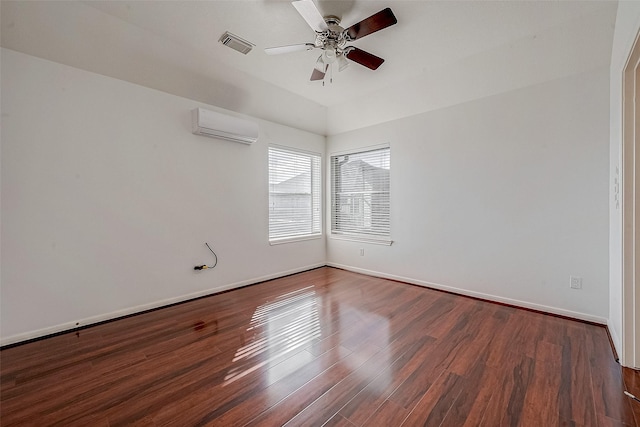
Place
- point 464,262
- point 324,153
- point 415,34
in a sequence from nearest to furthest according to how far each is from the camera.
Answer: point 415,34 < point 464,262 < point 324,153

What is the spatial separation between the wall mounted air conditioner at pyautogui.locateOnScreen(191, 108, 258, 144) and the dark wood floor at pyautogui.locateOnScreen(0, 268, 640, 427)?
2.20 metres

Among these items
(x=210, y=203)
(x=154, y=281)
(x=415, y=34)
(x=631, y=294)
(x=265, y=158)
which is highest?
(x=415, y=34)

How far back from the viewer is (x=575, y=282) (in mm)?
2795

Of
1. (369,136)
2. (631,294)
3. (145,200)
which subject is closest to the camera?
(631,294)

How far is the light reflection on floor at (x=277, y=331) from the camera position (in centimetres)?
209

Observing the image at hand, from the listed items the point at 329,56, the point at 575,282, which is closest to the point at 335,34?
the point at 329,56

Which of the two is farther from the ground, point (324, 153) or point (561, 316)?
point (324, 153)

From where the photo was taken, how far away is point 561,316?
286 centimetres

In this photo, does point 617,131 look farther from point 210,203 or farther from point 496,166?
point 210,203

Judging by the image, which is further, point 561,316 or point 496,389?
point 561,316

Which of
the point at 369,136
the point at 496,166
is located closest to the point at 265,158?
the point at 369,136

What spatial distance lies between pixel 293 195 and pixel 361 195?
120cm

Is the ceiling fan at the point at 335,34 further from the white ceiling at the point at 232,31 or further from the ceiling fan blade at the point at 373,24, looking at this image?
the white ceiling at the point at 232,31

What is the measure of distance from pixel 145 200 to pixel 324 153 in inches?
124
